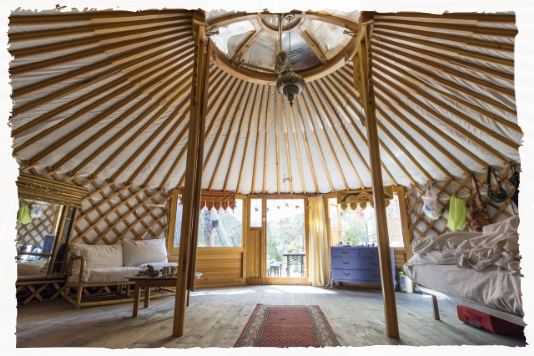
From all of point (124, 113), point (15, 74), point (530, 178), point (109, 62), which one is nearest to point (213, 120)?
point (124, 113)

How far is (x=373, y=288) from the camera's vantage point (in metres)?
4.34

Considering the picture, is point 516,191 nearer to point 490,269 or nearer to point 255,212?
point 490,269

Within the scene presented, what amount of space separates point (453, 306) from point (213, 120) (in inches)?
138

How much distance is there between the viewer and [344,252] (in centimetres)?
429

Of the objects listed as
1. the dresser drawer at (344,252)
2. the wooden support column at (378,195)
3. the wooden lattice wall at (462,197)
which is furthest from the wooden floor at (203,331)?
the wooden lattice wall at (462,197)

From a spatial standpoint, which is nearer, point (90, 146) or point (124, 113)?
point (124, 113)

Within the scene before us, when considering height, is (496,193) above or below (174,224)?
above

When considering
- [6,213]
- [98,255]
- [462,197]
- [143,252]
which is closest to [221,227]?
[143,252]

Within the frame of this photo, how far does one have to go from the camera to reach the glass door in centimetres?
508

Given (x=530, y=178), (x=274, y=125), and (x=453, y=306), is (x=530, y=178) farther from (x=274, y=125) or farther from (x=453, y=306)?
(x=274, y=125)

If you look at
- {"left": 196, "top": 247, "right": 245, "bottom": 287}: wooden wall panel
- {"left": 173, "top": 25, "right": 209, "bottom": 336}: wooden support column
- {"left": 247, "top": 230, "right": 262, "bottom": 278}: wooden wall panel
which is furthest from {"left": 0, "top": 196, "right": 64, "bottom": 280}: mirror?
{"left": 247, "top": 230, "right": 262, "bottom": 278}: wooden wall panel

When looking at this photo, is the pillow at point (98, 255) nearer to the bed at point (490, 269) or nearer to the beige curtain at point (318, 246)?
the beige curtain at point (318, 246)

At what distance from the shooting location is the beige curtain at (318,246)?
4.64 m

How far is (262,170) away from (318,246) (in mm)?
1689
